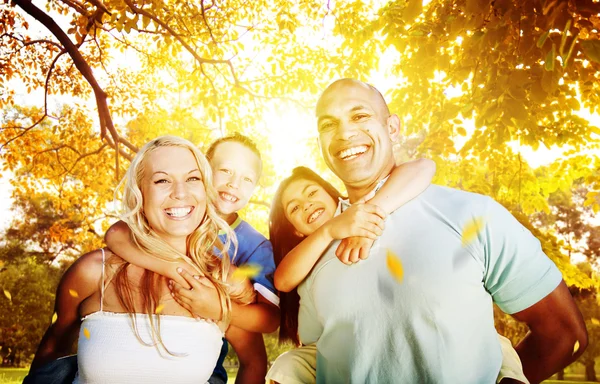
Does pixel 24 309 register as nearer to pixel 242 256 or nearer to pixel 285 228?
pixel 242 256

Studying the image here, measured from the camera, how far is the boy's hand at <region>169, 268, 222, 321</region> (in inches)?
79.0

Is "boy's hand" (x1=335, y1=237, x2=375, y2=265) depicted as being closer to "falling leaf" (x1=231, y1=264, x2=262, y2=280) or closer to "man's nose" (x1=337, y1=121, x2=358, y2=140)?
"man's nose" (x1=337, y1=121, x2=358, y2=140)

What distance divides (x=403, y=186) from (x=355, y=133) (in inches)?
13.0

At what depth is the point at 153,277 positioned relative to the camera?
2.07 m

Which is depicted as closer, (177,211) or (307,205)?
(177,211)

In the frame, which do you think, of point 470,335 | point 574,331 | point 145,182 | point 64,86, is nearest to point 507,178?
point 574,331

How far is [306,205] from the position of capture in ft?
7.90

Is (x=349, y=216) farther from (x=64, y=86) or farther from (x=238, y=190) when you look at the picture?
(x=64, y=86)

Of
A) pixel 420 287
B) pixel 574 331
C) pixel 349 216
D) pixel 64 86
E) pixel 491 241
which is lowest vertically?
pixel 574 331

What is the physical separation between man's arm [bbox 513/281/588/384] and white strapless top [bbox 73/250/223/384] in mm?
Answer: 1391

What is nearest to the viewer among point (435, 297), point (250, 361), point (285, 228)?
point (435, 297)

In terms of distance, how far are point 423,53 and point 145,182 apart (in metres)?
2.04

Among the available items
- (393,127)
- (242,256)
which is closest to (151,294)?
(242,256)

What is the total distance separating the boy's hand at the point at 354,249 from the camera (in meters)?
1.77
